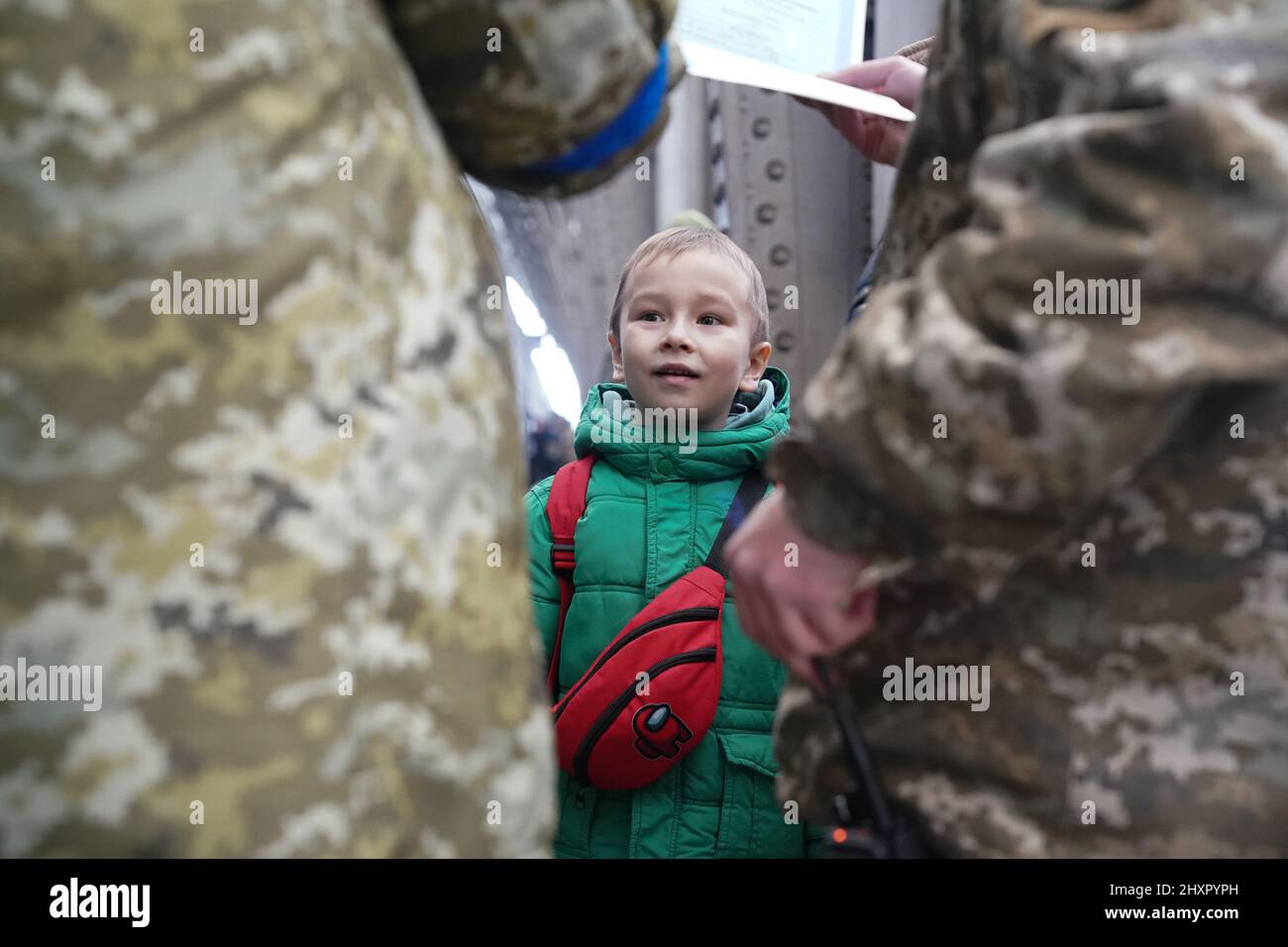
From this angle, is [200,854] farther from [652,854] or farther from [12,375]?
[652,854]

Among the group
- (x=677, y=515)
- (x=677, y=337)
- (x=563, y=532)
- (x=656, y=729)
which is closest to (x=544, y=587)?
(x=563, y=532)

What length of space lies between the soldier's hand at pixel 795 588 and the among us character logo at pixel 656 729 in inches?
25.8

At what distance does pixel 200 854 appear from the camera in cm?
62

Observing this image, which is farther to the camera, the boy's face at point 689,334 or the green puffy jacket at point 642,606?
the boy's face at point 689,334

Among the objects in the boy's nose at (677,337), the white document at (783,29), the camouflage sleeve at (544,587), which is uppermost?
the white document at (783,29)

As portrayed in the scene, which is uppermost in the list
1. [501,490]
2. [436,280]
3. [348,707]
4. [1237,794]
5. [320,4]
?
[320,4]

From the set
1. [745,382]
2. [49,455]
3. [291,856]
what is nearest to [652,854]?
[745,382]

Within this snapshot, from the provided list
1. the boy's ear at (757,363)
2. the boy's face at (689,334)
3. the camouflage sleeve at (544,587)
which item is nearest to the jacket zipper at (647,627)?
the camouflage sleeve at (544,587)

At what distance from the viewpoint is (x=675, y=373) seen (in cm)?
196

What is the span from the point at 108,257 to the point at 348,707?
0.31m

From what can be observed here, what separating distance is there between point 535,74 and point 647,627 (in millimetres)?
977

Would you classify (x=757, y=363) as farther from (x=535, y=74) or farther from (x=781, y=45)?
(x=535, y=74)

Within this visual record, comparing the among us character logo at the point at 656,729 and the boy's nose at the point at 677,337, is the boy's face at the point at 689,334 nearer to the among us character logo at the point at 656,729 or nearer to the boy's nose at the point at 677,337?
the boy's nose at the point at 677,337

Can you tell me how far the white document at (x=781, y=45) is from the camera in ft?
4.53
